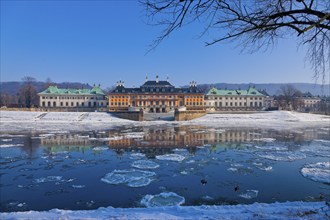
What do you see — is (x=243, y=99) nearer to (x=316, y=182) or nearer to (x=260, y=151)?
(x=260, y=151)

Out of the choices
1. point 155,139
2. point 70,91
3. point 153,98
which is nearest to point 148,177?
point 155,139

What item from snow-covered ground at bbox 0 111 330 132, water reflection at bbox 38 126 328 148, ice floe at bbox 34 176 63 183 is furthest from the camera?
snow-covered ground at bbox 0 111 330 132

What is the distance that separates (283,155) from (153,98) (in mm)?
59454

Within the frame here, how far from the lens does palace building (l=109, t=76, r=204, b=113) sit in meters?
74.3

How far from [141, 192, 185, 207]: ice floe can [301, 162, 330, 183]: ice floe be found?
245 inches

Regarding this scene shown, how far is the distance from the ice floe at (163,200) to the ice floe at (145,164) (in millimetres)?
3902

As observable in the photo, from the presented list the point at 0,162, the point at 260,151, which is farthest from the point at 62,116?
the point at 260,151

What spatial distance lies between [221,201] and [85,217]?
14.6 ft

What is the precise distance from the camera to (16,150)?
1809 cm

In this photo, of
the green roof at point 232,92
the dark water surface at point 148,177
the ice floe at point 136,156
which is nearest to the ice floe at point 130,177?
the dark water surface at point 148,177

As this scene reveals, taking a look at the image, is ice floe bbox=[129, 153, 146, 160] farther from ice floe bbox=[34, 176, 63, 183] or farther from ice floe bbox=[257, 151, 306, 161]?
ice floe bbox=[257, 151, 306, 161]

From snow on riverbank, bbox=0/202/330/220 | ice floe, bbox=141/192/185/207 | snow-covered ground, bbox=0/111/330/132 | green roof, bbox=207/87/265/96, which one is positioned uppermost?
green roof, bbox=207/87/265/96

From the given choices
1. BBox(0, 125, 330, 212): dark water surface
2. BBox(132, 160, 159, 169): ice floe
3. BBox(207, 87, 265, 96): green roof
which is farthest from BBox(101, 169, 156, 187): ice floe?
BBox(207, 87, 265, 96): green roof

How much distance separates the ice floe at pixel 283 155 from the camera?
15.8 meters
